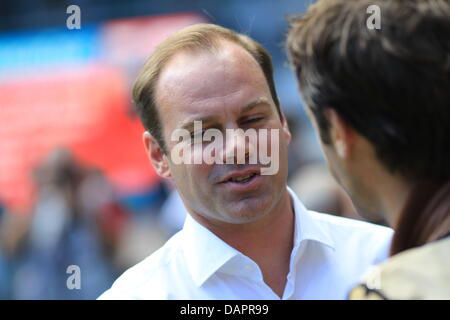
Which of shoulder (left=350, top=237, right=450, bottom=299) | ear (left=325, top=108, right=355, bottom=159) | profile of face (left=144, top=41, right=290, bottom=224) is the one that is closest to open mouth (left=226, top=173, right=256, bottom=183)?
profile of face (left=144, top=41, right=290, bottom=224)

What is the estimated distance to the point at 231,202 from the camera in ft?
7.52

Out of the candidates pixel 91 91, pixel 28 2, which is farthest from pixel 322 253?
pixel 28 2

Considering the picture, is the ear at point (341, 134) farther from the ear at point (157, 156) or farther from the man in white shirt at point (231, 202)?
the ear at point (157, 156)

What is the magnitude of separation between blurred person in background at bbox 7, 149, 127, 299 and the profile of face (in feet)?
10.5

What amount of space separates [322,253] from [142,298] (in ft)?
1.92

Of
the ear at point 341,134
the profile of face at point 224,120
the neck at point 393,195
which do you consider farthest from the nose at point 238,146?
the neck at point 393,195

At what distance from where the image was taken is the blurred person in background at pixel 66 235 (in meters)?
5.63

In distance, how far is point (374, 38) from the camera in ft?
5.59

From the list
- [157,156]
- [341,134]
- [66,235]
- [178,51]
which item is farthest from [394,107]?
[66,235]

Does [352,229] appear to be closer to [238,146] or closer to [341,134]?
[238,146]

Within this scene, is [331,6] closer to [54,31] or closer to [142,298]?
[142,298]

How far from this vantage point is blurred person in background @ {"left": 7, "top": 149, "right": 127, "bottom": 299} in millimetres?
5633

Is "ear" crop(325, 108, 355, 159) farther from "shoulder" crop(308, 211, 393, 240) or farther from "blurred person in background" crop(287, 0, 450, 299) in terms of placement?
"shoulder" crop(308, 211, 393, 240)
